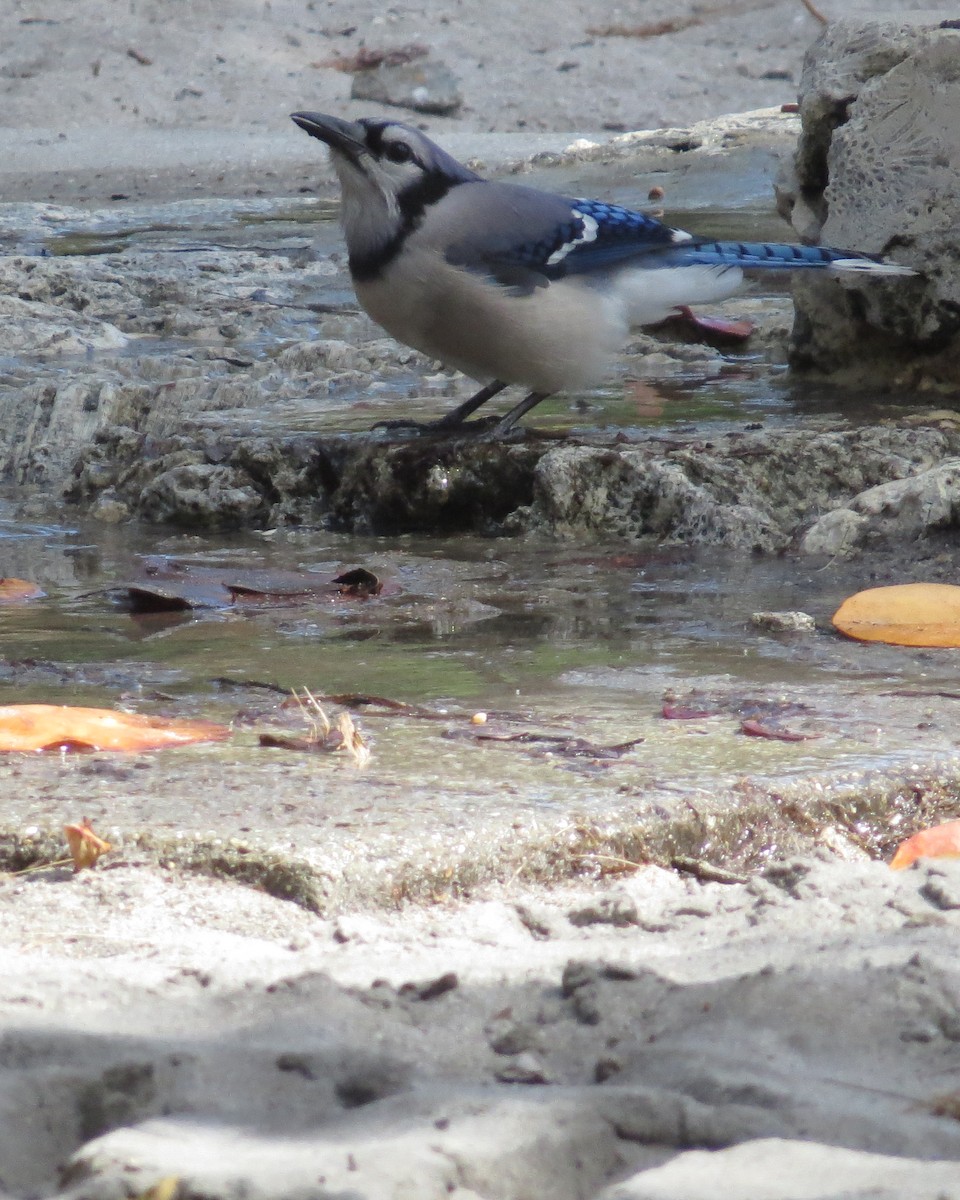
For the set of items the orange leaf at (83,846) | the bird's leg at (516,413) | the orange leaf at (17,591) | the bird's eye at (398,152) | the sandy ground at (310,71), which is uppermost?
the sandy ground at (310,71)

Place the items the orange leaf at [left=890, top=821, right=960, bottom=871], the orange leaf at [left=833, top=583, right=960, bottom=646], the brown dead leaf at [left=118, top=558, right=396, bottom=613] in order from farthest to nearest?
the brown dead leaf at [left=118, top=558, right=396, bottom=613] < the orange leaf at [left=833, top=583, right=960, bottom=646] < the orange leaf at [left=890, top=821, right=960, bottom=871]

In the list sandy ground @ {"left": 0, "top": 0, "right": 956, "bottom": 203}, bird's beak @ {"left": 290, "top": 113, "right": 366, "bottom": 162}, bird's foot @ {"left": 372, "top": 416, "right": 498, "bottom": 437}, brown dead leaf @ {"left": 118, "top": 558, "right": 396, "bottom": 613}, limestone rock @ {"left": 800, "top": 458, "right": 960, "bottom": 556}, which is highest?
sandy ground @ {"left": 0, "top": 0, "right": 956, "bottom": 203}

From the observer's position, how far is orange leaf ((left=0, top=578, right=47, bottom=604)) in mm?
3656

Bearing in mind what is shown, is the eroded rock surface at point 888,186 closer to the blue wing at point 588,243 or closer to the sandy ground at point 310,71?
the blue wing at point 588,243

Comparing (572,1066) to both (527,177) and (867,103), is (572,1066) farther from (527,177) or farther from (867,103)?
(527,177)

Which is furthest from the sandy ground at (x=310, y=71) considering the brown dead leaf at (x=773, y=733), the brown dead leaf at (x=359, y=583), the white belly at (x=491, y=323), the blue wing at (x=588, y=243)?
the brown dead leaf at (x=773, y=733)

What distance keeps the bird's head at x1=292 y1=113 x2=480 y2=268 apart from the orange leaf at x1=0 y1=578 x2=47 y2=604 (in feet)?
5.43

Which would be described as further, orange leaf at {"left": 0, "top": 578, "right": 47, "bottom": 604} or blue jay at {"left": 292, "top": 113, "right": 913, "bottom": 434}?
blue jay at {"left": 292, "top": 113, "right": 913, "bottom": 434}

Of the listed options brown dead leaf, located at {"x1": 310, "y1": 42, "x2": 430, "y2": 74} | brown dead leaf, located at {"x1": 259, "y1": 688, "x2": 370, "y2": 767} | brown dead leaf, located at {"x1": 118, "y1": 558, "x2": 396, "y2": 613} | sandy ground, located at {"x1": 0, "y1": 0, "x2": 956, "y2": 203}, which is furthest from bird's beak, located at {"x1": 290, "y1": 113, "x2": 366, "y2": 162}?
brown dead leaf, located at {"x1": 310, "y1": 42, "x2": 430, "y2": 74}

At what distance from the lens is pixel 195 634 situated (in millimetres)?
3311

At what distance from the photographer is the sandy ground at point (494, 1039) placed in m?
1.40

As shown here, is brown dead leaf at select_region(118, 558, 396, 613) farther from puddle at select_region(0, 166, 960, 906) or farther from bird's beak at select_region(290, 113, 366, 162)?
bird's beak at select_region(290, 113, 366, 162)

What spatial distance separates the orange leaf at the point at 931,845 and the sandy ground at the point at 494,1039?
11 cm

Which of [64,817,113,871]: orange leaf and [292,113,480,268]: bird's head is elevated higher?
[292,113,480,268]: bird's head
